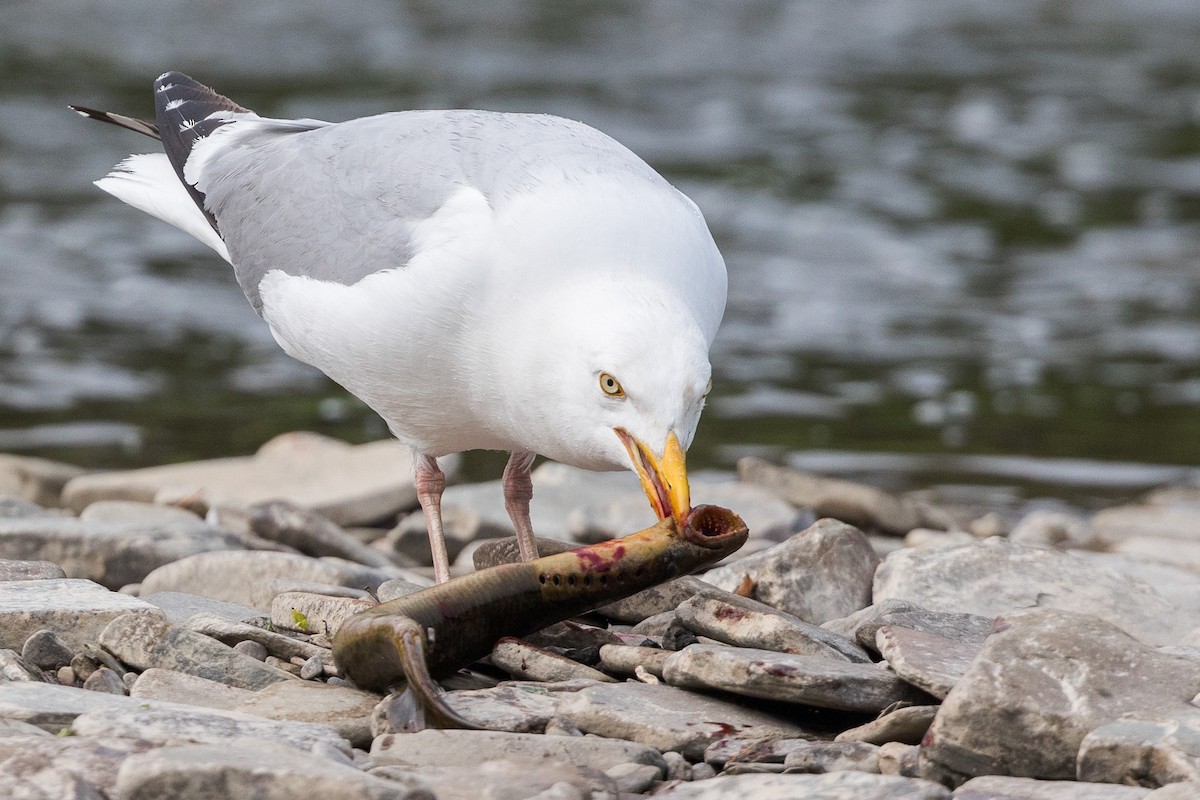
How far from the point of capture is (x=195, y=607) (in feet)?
14.6

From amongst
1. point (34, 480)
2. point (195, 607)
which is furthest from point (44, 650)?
point (34, 480)

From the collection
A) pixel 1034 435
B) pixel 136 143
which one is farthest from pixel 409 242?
pixel 136 143

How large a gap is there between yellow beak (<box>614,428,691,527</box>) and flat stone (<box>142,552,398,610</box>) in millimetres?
1424

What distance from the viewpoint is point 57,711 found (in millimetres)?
3297

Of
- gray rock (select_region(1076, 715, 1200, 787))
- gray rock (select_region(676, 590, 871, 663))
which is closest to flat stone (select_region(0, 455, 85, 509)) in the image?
gray rock (select_region(676, 590, 871, 663))

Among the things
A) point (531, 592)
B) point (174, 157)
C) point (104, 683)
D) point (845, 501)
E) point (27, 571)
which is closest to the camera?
point (104, 683)

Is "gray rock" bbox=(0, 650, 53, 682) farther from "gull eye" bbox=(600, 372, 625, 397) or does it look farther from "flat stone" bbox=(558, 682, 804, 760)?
"gull eye" bbox=(600, 372, 625, 397)

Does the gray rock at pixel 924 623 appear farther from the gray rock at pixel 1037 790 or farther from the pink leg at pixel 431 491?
the pink leg at pixel 431 491

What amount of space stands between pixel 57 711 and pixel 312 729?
1.63ft

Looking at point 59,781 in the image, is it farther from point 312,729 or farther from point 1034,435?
point 1034,435

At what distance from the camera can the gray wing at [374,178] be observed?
4.50 metres

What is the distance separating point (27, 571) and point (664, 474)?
1779 mm

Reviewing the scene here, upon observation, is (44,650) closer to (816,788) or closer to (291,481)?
(816,788)

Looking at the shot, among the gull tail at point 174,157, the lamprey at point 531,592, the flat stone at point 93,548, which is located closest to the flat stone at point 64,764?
the lamprey at point 531,592
